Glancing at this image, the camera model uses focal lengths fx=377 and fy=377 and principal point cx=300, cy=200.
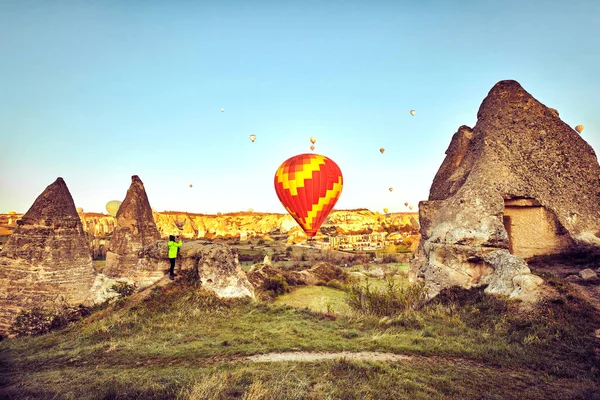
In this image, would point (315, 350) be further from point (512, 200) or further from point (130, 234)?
point (130, 234)

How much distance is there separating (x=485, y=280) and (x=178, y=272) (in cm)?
752

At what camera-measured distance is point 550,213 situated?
8719 millimetres

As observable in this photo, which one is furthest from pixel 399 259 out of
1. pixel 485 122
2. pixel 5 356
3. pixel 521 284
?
pixel 5 356

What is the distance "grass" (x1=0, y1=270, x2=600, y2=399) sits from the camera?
14.2 feet

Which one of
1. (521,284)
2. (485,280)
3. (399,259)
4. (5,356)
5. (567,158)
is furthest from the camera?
(399,259)

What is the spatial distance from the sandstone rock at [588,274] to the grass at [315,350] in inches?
47.7

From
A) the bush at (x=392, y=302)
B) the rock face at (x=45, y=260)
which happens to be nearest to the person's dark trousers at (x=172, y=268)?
the rock face at (x=45, y=260)

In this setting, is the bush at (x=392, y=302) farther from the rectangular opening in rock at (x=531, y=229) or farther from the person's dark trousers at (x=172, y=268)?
the person's dark trousers at (x=172, y=268)

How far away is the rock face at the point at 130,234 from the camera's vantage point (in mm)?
16469

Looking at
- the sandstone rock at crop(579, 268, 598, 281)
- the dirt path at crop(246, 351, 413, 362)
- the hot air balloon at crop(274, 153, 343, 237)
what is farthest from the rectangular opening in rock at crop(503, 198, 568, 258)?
the hot air balloon at crop(274, 153, 343, 237)

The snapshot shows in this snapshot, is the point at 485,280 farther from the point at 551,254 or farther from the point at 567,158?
the point at 567,158

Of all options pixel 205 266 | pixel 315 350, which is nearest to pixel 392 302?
pixel 315 350

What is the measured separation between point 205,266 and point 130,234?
848 cm

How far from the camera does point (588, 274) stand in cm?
727
